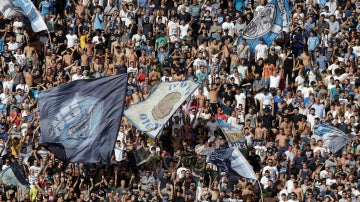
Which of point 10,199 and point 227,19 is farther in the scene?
point 227,19

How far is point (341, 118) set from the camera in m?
45.0

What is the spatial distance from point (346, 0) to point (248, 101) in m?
6.26

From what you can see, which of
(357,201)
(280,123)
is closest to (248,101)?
(280,123)

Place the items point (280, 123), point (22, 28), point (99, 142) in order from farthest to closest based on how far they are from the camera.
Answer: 1. point (22, 28)
2. point (280, 123)
3. point (99, 142)

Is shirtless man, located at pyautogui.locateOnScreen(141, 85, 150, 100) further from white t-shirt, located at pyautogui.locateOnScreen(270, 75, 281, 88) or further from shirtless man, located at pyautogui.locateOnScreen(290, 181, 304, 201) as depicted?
shirtless man, located at pyautogui.locateOnScreen(290, 181, 304, 201)

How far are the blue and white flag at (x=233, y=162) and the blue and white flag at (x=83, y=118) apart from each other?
118 inches

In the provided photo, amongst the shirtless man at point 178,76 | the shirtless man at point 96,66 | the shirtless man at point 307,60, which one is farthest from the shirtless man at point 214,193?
the shirtless man at point 307,60

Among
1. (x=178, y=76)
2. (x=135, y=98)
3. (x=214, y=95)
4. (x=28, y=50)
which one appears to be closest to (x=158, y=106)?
(x=135, y=98)

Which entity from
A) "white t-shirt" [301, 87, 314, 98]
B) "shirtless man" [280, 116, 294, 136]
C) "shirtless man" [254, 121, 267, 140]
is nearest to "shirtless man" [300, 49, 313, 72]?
"white t-shirt" [301, 87, 314, 98]

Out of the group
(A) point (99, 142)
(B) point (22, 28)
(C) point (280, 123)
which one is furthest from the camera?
(B) point (22, 28)

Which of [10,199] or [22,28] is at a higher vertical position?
[22,28]

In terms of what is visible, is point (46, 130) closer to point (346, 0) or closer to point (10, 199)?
point (10, 199)

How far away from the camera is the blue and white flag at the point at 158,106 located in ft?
140

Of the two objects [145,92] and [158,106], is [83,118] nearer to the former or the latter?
[158,106]
